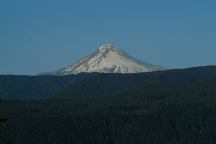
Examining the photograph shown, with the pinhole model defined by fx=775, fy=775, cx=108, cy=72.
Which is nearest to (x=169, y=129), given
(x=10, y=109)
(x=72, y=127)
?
(x=72, y=127)

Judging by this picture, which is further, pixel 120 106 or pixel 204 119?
pixel 120 106

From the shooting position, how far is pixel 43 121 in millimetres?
177375

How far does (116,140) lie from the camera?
169500 mm

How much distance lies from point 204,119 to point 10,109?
47.2 metres

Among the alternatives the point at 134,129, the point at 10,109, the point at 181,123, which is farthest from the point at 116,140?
the point at 10,109

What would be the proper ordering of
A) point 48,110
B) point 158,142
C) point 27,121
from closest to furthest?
point 158,142 → point 27,121 → point 48,110

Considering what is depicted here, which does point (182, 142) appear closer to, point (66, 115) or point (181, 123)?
point (181, 123)

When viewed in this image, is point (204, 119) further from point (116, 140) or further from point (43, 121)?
point (43, 121)

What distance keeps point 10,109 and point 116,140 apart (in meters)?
32.4

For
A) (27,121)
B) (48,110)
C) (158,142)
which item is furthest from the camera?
(48,110)

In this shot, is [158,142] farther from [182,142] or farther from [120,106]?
[120,106]

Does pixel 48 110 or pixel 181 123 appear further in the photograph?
pixel 48 110

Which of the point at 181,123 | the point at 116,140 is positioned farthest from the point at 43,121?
the point at 181,123

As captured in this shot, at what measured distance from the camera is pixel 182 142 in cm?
16550
